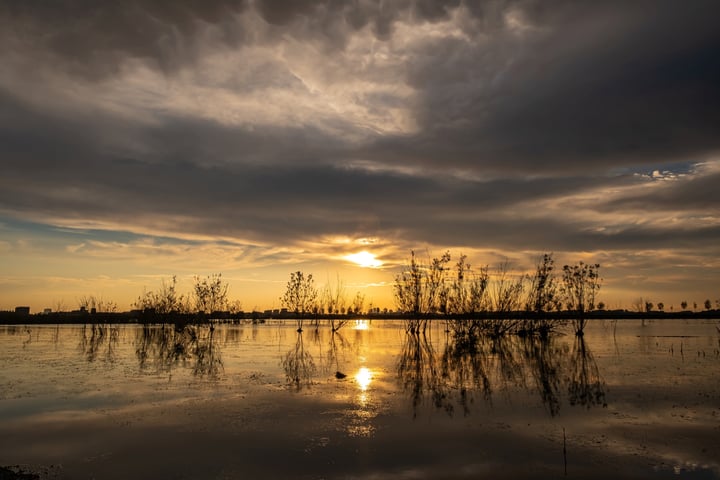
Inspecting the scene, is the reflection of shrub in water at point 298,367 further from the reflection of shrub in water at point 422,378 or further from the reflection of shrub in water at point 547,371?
the reflection of shrub in water at point 547,371

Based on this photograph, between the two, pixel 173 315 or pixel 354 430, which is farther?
pixel 173 315

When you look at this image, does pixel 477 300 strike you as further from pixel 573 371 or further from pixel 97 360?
pixel 97 360

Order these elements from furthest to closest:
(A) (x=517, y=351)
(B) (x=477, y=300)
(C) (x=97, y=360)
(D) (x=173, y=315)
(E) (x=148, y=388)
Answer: (D) (x=173, y=315) → (B) (x=477, y=300) → (A) (x=517, y=351) → (C) (x=97, y=360) → (E) (x=148, y=388)

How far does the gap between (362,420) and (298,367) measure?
9.76m

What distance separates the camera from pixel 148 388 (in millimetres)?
14938

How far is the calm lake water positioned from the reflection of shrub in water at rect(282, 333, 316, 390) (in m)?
0.14

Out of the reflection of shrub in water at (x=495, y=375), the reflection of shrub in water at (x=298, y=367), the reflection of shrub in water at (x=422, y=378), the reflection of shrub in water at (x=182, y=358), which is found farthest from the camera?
the reflection of shrub in water at (x=182, y=358)

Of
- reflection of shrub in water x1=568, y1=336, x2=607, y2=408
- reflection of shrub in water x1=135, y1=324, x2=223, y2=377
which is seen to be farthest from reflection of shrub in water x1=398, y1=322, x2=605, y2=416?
reflection of shrub in water x1=135, y1=324, x2=223, y2=377

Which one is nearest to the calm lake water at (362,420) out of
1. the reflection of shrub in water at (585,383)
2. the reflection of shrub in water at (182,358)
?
the reflection of shrub in water at (585,383)

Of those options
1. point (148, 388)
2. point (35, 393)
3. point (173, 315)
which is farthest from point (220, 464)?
point (173, 315)

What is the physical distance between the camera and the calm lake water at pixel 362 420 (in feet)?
26.2

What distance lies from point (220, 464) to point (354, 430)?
2.92 meters

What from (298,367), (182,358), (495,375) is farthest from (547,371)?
(182,358)

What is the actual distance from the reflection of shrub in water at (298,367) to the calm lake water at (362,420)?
138 mm
